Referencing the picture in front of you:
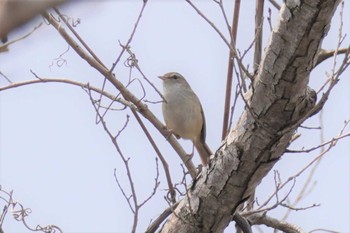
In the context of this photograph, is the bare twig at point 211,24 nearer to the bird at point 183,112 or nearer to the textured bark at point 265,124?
the textured bark at point 265,124

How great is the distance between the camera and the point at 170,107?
4559 millimetres

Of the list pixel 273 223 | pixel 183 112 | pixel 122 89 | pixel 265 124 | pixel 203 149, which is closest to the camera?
→ pixel 265 124

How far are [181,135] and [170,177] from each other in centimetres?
166

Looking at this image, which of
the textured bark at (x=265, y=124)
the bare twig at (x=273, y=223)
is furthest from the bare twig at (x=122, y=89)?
the textured bark at (x=265, y=124)

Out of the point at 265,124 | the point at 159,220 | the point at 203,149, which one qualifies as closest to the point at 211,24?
the point at 265,124

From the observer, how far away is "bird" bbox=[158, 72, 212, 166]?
4465mm

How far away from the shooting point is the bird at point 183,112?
14.6 feet

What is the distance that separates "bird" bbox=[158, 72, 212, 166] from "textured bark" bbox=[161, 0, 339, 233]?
1720mm

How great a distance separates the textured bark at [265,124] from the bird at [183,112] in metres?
1.72

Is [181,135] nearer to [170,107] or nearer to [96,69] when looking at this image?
[170,107]

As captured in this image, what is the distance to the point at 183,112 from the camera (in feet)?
15.1

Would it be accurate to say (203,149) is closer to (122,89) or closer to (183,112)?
(183,112)

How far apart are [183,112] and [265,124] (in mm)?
2458

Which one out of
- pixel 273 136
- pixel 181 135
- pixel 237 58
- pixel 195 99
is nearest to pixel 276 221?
pixel 273 136
